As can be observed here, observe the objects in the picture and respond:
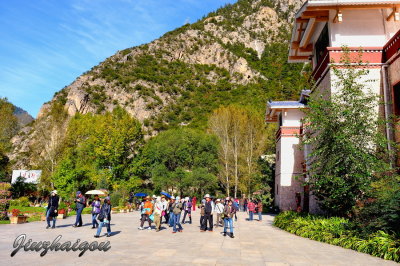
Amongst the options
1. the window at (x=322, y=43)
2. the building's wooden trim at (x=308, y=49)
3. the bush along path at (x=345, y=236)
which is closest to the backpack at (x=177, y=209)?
the bush along path at (x=345, y=236)

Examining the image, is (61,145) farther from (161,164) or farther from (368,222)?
(368,222)

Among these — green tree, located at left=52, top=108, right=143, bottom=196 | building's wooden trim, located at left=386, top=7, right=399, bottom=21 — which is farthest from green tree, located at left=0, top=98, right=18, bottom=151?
building's wooden trim, located at left=386, top=7, right=399, bottom=21

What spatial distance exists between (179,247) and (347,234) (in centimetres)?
626

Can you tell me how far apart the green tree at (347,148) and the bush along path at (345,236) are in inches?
35.7

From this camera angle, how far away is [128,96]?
85.4 meters

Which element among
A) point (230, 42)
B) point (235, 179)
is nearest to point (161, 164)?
point (235, 179)

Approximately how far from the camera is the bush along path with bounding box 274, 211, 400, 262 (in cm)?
816

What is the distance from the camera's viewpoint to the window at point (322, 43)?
51.0 feet

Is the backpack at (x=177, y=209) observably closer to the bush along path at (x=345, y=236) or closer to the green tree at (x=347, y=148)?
the bush along path at (x=345, y=236)

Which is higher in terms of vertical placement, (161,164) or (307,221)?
(161,164)

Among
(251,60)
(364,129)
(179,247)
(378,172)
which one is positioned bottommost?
(179,247)

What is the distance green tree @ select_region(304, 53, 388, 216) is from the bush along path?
0.91 meters

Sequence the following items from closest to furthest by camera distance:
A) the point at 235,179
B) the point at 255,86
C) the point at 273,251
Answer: the point at 273,251 < the point at 235,179 < the point at 255,86

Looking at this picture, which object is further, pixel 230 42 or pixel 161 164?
pixel 230 42
